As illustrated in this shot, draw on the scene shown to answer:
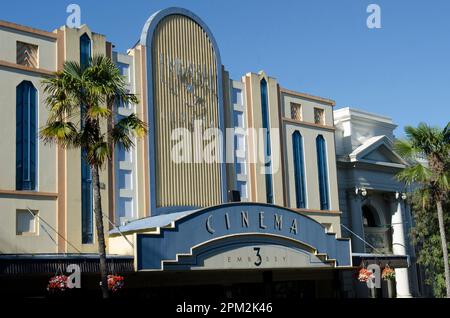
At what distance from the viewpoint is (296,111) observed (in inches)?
1426

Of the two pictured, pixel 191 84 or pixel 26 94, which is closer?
pixel 26 94

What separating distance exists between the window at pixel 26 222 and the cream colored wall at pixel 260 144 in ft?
38.8

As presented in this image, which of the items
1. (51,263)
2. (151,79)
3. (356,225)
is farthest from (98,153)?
(356,225)

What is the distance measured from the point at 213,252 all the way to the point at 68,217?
19.3 ft

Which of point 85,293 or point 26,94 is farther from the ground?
point 26,94

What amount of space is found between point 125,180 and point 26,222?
4.87 metres

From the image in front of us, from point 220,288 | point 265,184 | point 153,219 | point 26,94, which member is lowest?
point 220,288

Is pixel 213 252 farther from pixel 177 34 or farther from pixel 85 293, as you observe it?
pixel 177 34

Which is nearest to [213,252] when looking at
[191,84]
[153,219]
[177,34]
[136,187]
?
[153,219]

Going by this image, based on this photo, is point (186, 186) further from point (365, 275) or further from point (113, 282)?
point (113, 282)

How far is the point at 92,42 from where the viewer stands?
27.2m

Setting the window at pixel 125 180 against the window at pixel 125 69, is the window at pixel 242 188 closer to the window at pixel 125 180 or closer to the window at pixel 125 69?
the window at pixel 125 180

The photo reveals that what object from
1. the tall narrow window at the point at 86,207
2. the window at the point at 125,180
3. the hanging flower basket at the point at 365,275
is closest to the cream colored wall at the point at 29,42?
the tall narrow window at the point at 86,207

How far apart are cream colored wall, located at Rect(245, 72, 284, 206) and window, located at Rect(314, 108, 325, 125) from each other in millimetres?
3738
